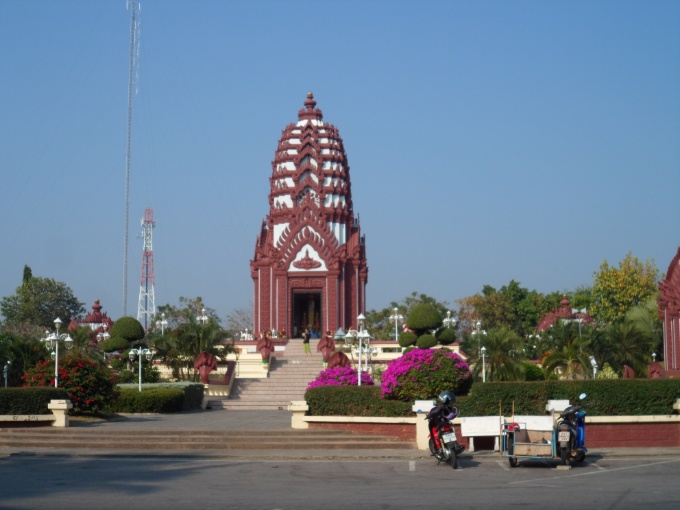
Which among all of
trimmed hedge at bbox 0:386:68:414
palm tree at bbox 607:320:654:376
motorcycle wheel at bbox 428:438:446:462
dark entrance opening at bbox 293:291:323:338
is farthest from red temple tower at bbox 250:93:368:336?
motorcycle wheel at bbox 428:438:446:462

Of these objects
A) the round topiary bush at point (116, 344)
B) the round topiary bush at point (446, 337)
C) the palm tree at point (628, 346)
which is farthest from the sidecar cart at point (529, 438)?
the round topiary bush at point (116, 344)

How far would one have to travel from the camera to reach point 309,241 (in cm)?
5575

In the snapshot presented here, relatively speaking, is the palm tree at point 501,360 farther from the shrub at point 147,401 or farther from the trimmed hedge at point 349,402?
the trimmed hedge at point 349,402

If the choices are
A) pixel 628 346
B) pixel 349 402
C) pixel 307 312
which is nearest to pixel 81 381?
pixel 349 402

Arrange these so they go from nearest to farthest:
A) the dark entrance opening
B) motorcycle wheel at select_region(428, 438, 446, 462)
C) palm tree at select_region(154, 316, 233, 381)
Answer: motorcycle wheel at select_region(428, 438, 446, 462) → palm tree at select_region(154, 316, 233, 381) → the dark entrance opening

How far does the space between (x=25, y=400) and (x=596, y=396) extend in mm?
13875

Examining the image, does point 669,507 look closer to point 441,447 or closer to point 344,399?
point 441,447

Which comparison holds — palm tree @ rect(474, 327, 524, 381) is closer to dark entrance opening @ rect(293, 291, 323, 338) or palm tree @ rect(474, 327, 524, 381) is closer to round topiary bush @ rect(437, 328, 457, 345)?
round topiary bush @ rect(437, 328, 457, 345)

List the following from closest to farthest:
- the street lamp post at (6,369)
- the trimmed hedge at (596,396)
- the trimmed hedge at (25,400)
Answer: the trimmed hedge at (596,396)
the trimmed hedge at (25,400)
the street lamp post at (6,369)

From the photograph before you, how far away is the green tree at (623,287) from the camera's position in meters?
60.2

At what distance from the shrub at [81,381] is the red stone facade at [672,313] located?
78.4 feet

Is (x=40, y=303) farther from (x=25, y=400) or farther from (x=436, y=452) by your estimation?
(x=436, y=452)

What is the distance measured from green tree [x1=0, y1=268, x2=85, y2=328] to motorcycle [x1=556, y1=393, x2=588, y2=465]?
191 feet

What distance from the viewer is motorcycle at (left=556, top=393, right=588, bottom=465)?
1808 cm
